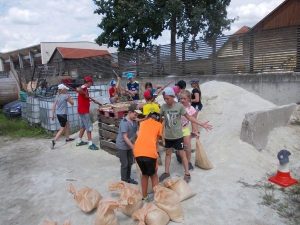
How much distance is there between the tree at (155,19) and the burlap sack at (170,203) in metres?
14.5

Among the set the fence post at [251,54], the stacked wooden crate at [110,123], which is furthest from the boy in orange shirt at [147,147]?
the fence post at [251,54]

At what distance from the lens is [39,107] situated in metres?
10.7

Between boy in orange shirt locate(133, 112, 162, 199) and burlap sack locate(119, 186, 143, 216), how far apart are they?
33cm

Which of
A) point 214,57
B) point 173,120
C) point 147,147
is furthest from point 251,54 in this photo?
point 147,147

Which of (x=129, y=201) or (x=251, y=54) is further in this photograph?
(x=251, y=54)

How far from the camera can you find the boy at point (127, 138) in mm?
5109

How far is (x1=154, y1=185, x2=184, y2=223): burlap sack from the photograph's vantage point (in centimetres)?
407

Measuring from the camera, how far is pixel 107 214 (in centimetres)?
392

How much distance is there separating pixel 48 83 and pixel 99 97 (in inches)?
256

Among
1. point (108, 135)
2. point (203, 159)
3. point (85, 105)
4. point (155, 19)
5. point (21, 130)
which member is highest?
point (155, 19)

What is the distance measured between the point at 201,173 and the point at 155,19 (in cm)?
1390

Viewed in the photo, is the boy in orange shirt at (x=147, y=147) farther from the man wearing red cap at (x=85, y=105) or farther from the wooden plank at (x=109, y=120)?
the man wearing red cap at (x=85, y=105)

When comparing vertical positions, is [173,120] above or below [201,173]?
above

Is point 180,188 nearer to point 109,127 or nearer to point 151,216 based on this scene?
point 151,216
